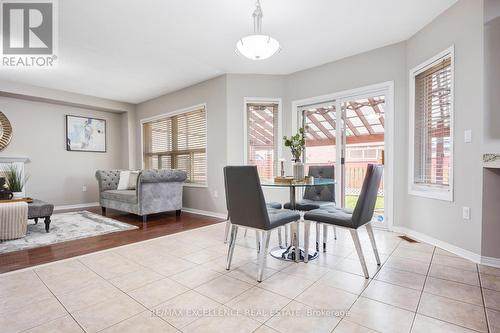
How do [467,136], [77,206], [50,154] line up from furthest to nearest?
[77,206]
[50,154]
[467,136]

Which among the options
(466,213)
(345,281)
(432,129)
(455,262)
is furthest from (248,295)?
(432,129)

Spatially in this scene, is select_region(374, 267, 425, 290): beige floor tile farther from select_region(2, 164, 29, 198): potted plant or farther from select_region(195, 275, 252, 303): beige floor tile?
select_region(2, 164, 29, 198): potted plant

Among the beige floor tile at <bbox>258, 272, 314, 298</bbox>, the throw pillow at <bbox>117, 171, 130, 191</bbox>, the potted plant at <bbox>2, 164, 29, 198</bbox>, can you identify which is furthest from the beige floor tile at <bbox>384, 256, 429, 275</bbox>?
the potted plant at <bbox>2, 164, 29, 198</bbox>

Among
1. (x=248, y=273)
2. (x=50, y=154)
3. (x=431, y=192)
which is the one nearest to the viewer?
(x=248, y=273)

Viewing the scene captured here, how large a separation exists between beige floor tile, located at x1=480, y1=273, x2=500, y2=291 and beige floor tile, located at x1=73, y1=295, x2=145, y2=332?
2.47 m

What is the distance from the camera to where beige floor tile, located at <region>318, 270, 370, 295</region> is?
1859 mm

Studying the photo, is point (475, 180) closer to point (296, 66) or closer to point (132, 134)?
point (296, 66)

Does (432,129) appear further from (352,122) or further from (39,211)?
(39,211)

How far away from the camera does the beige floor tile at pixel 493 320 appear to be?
1.39 metres

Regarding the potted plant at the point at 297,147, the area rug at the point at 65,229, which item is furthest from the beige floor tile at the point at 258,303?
the area rug at the point at 65,229

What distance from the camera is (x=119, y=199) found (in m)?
4.42

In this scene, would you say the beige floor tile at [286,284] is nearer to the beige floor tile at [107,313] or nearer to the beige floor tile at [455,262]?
the beige floor tile at [107,313]

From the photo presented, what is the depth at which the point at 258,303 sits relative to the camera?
1670 mm

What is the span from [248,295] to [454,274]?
5.67ft
